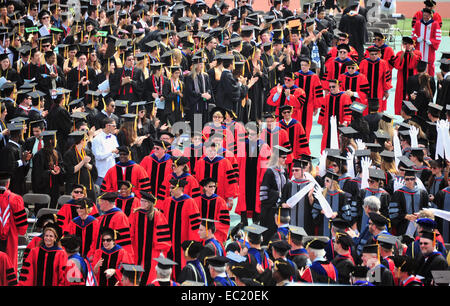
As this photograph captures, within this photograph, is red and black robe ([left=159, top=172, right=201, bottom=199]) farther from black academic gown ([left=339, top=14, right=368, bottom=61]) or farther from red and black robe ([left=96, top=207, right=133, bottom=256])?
black academic gown ([left=339, top=14, right=368, bottom=61])

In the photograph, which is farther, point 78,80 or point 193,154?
point 78,80

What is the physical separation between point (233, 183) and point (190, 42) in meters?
5.81

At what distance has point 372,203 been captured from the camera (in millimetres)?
8742

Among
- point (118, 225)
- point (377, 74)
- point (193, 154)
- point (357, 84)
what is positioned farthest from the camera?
point (377, 74)

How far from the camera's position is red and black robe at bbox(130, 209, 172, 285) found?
8.73m

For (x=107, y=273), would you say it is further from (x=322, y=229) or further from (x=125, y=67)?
(x=125, y=67)

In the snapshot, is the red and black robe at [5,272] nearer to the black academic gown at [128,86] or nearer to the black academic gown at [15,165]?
the black academic gown at [15,165]

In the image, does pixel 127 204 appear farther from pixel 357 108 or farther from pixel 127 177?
pixel 357 108

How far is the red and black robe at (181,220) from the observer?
356 inches

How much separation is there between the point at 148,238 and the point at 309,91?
505cm

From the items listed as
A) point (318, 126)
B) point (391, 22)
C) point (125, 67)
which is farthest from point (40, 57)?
point (391, 22)

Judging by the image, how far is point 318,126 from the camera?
15.0m

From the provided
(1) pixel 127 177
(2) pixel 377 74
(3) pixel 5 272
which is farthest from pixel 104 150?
(2) pixel 377 74
